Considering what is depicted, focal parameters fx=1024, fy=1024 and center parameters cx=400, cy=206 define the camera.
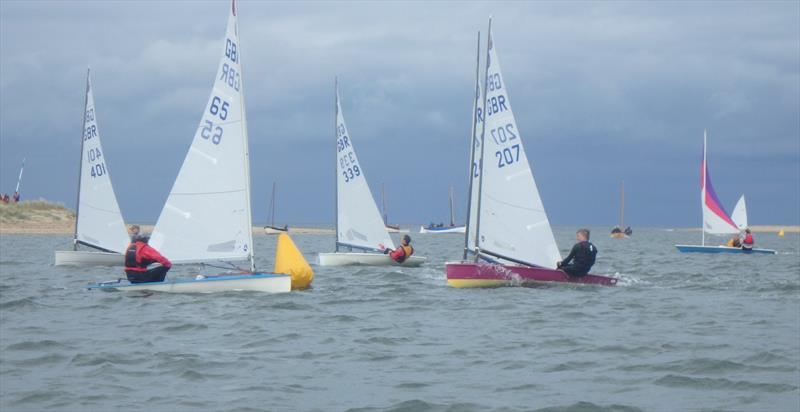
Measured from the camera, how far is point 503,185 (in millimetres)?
22234

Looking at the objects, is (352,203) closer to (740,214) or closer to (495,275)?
(495,275)

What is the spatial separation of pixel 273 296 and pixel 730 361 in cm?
885

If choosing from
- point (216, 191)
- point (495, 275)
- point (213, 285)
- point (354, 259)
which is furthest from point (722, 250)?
point (213, 285)

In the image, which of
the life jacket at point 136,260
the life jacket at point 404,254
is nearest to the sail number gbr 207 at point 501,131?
the life jacket at point 136,260

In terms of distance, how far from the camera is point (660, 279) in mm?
26891

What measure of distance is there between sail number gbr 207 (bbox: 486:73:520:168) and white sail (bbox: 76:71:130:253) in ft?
40.8

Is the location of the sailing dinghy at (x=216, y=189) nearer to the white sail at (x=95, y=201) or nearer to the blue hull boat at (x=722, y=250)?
the white sail at (x=95, y=201)

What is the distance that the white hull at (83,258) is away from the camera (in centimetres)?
2833

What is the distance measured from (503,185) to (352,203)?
997cm

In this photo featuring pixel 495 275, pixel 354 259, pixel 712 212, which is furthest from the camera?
pixel 712 212

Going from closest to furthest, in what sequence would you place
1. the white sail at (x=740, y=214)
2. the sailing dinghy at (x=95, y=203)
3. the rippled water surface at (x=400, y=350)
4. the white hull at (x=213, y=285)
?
the rippled water surface at (x=400, y=350) < the white hull at (x=213, y=285) < the sailing dinghy at (x=95, y=203) < the white sail at (x=740, y=214)

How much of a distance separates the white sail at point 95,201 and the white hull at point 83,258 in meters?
0.66

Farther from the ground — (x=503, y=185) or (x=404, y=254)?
(x=503, y=185)

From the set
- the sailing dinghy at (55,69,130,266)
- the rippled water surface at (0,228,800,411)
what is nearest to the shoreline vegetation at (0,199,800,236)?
the sailing dinghy at (55,69,130,266)
